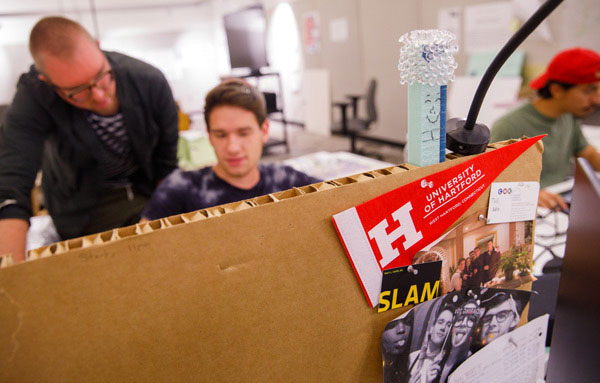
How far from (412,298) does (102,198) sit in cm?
137

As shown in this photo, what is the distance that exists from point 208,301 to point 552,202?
130cm

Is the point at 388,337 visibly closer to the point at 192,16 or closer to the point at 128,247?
the point at 128,247

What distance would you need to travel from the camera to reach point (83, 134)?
130cm

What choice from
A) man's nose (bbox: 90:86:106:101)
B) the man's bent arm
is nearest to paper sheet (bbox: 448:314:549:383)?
man's nose (bbox: 90:86:106:101)

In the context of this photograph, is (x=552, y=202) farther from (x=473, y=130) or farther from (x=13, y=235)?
(x=13, y=235)

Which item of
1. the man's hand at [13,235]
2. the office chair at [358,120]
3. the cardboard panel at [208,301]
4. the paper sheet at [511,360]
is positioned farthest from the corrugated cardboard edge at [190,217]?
the office chair at [358,120]

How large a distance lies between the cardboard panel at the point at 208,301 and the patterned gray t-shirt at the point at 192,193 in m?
0.73

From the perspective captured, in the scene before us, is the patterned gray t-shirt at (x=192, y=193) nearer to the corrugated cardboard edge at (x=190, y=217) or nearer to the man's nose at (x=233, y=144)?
the man's nose at (x=233, y=144)

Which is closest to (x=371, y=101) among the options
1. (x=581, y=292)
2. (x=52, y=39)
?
(x=52, y=39)

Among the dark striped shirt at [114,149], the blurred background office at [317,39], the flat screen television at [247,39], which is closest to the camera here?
the dark striped shirt at [114,149]

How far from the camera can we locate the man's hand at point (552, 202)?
126 cm

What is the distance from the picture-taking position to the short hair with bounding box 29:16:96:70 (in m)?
1.06

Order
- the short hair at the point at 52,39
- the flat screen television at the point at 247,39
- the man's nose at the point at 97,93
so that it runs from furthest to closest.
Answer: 1. the flat screen television at the point at 247,39
2. the man's nose at the point at 97,93
3. the short hair at the point at 52,39

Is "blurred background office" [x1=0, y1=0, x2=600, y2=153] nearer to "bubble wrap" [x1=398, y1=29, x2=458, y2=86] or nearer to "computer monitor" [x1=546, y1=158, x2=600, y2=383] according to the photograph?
"bubble wrap" [x1=398, y1=29, x2=458, y2=86]
